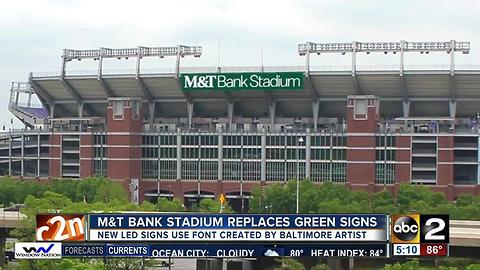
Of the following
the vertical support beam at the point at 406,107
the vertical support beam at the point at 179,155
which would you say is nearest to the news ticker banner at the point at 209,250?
the vertical support beam at the point at 406,107

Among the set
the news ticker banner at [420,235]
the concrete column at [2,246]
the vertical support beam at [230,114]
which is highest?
the vertical support beam at [230,114]

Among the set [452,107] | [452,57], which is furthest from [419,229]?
[452,107]

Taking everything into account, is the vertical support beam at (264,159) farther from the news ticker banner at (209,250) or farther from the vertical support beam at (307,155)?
the news ticker banner at (209,250)

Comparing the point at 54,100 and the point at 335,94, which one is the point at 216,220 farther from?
the point at 54,100

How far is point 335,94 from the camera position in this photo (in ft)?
439

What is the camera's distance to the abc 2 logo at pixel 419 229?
46656 mm

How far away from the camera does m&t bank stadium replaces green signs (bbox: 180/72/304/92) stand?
130000mm

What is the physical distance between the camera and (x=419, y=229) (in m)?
46.9

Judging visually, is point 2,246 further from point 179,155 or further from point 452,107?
point 452,107

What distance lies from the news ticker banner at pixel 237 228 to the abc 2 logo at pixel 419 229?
1.83 feet

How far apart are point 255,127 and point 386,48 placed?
72.0 feet

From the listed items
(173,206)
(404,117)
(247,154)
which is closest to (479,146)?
(404,117)

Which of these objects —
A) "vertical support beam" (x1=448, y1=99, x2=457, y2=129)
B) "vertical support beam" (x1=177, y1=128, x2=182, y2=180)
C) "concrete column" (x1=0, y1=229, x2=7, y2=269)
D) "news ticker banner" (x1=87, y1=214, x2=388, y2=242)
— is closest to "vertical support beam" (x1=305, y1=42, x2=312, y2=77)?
"vertical support beam" (x1=448, y1=99, x2=457, y2=129)

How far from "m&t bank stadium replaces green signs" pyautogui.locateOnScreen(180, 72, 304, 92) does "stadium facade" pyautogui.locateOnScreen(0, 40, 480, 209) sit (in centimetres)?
14
